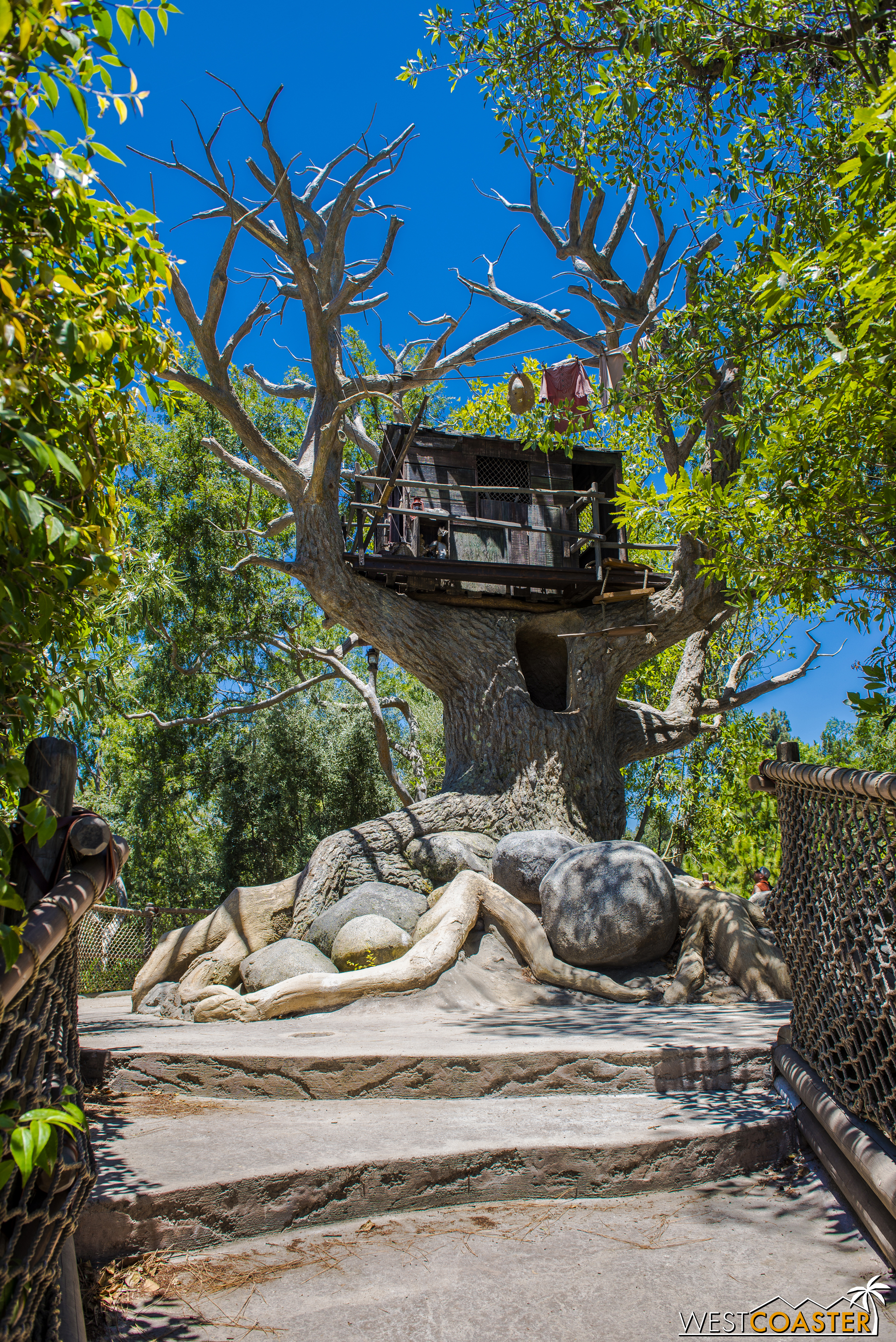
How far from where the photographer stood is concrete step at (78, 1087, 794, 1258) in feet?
9.48

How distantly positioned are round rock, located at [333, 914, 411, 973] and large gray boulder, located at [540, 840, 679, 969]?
1.44m

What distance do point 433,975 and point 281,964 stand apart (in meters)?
1.68

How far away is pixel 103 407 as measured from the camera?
2.06 m

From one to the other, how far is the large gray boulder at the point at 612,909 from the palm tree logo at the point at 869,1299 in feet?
16.5

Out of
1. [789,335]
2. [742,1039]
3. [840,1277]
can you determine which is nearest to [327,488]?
[789,335]

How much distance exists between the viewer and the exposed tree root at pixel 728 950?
7.05m

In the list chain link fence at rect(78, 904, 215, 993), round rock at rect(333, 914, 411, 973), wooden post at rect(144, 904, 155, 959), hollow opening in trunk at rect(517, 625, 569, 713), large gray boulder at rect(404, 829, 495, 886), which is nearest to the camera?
round rock at rect(333, 914, 411, 973)

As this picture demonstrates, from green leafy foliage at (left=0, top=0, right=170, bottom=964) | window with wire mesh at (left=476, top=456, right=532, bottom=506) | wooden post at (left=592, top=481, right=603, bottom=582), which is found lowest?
green leafy foliage at (left=0, top=0, right=170, bottom=964)

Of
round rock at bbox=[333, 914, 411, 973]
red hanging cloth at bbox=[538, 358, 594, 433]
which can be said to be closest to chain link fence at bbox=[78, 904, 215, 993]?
round rock at bbox=[333, 914, 411, 973]

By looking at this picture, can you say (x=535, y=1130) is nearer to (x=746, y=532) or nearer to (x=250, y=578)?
(x=746, y=532)

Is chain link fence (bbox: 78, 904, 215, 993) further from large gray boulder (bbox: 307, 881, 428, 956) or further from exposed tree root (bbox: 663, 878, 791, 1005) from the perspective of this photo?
exposed tree root (bbox: 663, 878, 791, 1005)

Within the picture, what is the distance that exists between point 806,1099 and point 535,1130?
1.17 metres

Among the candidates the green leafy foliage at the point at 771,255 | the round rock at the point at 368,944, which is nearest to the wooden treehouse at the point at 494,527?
the green leafy foliage at the point at 771,255

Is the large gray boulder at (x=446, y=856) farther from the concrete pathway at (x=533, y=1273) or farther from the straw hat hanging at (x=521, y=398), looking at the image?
the concrete pathway at (x=533, y=1273)
